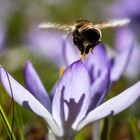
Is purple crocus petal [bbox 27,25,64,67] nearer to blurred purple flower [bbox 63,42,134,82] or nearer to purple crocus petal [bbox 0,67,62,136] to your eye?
blurred purple flower [bbox 63,42,134,82]

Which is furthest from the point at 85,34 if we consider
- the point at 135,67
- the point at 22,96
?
the point at 135,67

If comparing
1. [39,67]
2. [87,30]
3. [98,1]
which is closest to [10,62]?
[39,67]

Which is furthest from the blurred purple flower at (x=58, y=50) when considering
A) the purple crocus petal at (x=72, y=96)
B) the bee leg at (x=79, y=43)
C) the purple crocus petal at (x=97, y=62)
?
the purple crocus petal at (x=72, y=96)

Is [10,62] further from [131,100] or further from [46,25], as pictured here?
[131,100]

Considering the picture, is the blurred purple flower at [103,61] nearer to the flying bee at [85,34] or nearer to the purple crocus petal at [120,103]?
the flying bee at [85,34]

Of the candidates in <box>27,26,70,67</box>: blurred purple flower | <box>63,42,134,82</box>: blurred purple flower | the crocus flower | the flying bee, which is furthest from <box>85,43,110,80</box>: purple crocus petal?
<box>27,26,70,67</box>: blurred purple flower

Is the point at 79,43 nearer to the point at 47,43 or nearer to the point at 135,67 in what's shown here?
the point at 135,67
